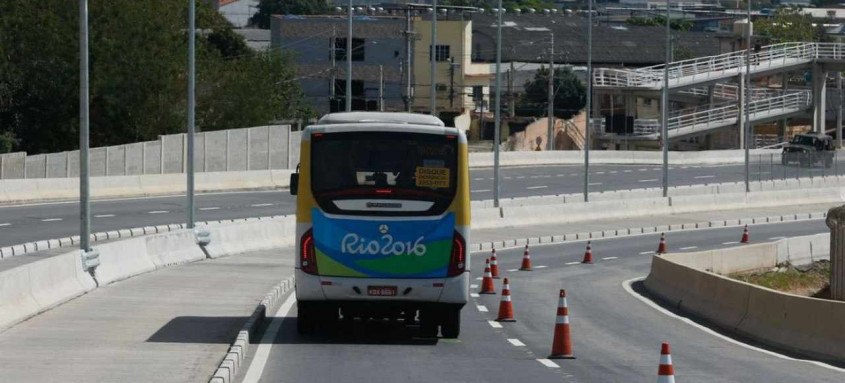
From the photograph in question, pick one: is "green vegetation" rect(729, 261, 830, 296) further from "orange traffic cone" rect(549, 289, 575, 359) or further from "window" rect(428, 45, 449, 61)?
"window" rect(428, 45, 449, 61)

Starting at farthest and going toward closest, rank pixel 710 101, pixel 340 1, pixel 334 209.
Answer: pixel 340 1
pixel 710 101
pixel 334 209

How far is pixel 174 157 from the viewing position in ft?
220

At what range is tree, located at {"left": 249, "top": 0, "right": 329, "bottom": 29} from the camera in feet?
545

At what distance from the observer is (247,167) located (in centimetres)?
7062

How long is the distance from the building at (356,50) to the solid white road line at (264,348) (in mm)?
86716

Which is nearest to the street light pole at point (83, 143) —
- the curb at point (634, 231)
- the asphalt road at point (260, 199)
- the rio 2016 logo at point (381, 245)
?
the rio 2016 logo at point (381, 245)

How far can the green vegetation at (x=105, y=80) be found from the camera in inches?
3356

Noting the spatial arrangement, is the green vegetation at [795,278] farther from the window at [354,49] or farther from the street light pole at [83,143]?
the window at [354,49]

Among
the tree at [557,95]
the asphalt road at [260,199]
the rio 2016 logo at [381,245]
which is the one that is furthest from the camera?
the tree at [557,95]

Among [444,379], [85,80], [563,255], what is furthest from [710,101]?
[444,379]

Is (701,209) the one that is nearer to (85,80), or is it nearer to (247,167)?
(247,167)

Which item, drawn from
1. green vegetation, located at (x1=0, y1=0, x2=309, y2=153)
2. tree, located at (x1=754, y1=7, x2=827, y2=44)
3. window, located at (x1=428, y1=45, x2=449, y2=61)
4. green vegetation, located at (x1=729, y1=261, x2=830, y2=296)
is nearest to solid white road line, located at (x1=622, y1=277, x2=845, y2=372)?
green vegetation, located at (x1=729, y1=261, x2=830, y2=296)

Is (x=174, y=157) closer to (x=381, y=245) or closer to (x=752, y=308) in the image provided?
(x=752, y=308)

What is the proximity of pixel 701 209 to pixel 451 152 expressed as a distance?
151 ft
